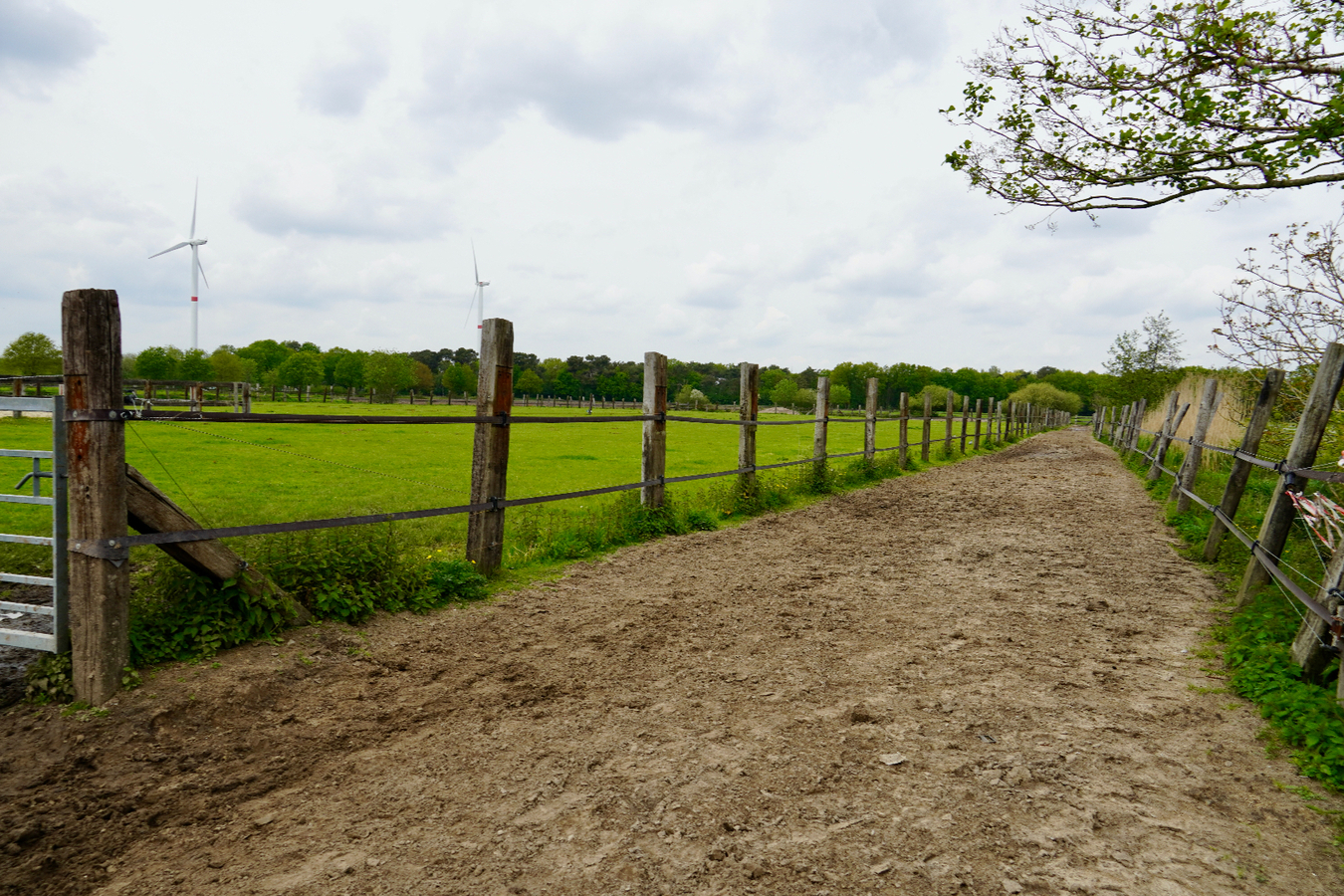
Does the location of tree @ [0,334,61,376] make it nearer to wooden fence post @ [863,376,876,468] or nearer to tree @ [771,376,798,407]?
wooden fence post @ [863,376,876,468]

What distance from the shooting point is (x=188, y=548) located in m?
3.48

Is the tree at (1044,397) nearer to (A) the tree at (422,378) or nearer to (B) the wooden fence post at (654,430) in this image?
(A) the tree at (422,378)

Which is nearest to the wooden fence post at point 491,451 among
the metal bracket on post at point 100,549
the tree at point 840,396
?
the metal bracket on post at point 100,549

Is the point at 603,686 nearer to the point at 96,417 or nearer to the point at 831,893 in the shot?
the point at 831,893

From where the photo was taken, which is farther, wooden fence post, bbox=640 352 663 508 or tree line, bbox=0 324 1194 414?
tree line, bbox=0 324 1194 414

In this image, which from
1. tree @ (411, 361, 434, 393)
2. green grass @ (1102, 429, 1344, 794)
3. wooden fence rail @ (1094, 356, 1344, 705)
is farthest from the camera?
tree @ (411, 361, 434, 393)

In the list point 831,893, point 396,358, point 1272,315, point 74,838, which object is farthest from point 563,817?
point 396,358

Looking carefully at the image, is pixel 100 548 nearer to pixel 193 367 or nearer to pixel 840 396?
pixel 193 367

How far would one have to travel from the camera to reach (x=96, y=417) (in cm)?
308

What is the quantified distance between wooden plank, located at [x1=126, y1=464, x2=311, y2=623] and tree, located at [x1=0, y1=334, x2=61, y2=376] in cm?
5208

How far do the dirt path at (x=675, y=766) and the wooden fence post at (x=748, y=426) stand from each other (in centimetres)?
446

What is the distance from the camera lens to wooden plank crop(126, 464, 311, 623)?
10.8 ft

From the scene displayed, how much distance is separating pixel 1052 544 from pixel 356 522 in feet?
21.6

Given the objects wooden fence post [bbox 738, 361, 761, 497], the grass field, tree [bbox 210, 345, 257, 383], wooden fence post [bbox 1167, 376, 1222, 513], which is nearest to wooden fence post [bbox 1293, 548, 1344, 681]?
the grass field
